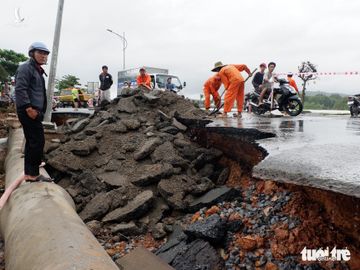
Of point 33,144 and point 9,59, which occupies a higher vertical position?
point 9,59

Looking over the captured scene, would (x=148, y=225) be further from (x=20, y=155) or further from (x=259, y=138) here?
(x=20, y=155)


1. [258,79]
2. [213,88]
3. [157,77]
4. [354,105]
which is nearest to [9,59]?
[157,77]

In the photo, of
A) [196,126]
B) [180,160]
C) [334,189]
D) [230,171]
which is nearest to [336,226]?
[334,189]

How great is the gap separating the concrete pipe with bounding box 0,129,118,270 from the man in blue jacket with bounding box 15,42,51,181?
1.03 ft

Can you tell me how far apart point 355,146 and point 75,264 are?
3003mm

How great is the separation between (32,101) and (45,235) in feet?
6.29

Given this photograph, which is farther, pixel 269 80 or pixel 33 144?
pixel 269 80

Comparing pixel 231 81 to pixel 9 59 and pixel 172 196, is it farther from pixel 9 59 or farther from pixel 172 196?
pixel 9 59

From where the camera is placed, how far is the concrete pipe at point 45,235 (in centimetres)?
237

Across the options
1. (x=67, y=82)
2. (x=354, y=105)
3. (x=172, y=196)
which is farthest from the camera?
(x=67, y=82)

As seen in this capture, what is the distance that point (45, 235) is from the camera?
2740mm

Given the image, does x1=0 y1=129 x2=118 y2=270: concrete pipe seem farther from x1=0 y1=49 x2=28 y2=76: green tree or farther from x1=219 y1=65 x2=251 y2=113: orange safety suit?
x1=0 y1=49 x2=28 y2=76: green tree

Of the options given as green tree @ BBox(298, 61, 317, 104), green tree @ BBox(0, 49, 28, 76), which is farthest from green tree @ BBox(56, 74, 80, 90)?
green tree @ BBox(298, 61, 317, 104)

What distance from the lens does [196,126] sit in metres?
6.40
